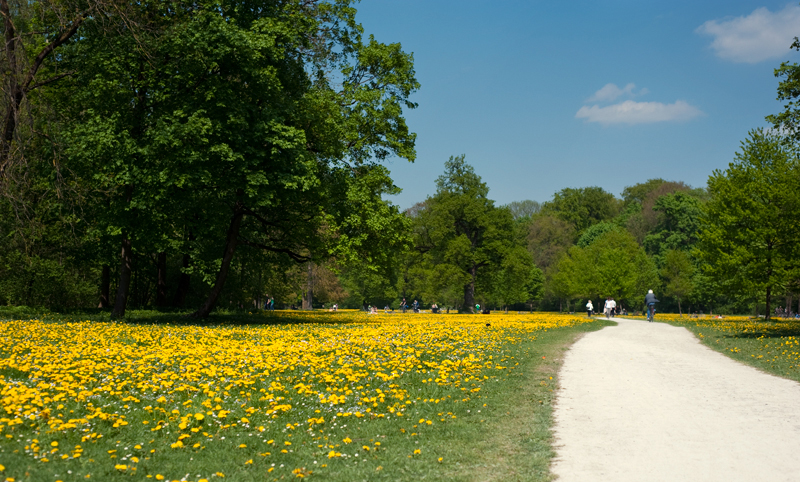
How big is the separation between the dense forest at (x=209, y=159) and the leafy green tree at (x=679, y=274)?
38750mm

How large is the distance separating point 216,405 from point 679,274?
7492 centimetres

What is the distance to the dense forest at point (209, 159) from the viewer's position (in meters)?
19.2

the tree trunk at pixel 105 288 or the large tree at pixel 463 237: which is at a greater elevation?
the large tree at pixel 463 237

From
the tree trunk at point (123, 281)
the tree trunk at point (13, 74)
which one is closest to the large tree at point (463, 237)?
the tree trunk at point (123, 281)

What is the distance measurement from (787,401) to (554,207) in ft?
375

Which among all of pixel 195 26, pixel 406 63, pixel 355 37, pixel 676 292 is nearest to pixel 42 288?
pixel 195 26

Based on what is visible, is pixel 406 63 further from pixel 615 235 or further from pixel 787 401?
pixel 615 235

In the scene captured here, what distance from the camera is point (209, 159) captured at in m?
20.3

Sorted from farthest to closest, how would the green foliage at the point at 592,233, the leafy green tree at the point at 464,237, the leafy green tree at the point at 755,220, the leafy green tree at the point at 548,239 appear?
1. the leafy green tree at the point at 548,239
2. the green foliage at the point at 592,233
3. the leafy green tree at the point at 464,237
4. the leafy green tree at the point at 755,220

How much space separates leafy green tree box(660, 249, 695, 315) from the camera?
7074cm

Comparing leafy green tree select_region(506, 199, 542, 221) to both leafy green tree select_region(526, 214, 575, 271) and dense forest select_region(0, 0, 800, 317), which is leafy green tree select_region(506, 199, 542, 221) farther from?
dense forest select_region(0, 0, 800, 317)

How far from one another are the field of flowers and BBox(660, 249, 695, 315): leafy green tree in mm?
64601

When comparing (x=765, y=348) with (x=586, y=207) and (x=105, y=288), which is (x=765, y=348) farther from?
(x=586, y=207)

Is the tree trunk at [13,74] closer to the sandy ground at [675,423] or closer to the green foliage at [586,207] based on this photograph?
the sandy ground at [675,423]
